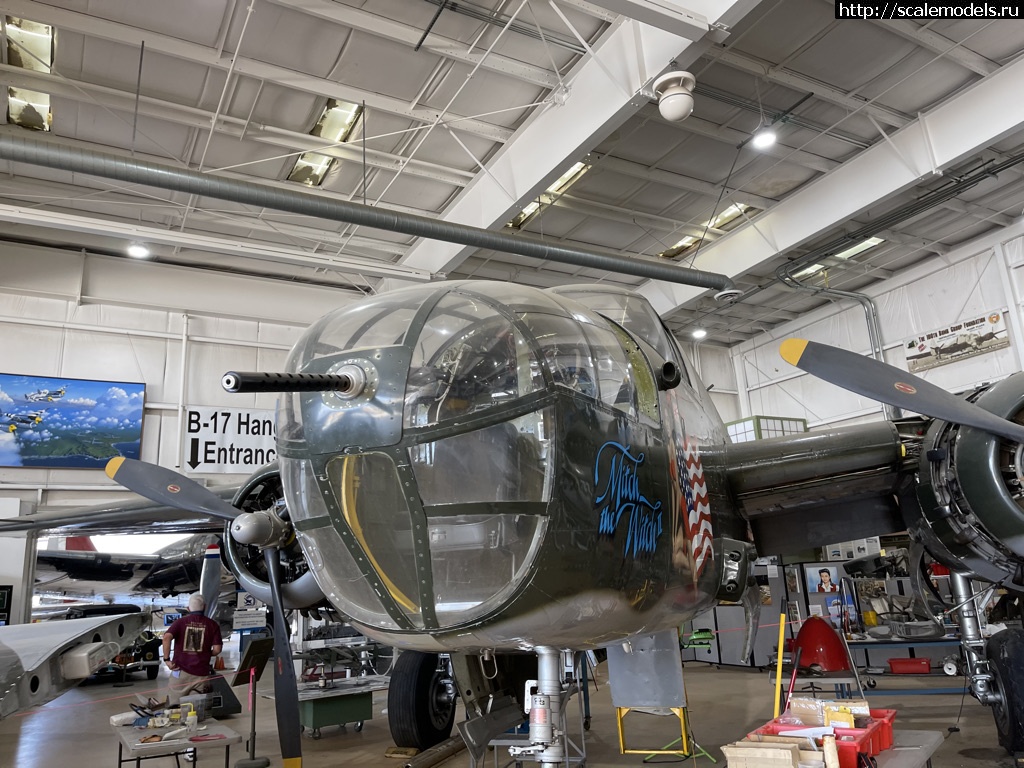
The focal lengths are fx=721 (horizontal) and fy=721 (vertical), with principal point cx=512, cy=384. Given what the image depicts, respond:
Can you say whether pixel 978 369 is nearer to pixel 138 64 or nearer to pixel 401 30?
pixel 401 30

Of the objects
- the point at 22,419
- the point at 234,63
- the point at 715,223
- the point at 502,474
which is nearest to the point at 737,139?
the point at 715,223

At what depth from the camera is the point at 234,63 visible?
9.52m

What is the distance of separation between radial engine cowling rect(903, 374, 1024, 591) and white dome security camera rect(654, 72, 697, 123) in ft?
15.6

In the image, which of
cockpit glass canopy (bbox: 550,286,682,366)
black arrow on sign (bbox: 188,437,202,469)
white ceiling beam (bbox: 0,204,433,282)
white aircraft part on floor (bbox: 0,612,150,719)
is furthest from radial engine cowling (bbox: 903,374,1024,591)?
black arrow on sign (bbox: 188,437,202,469)

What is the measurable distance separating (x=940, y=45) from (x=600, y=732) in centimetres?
1063

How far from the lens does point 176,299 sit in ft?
51.8

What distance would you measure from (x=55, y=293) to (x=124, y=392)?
7.82 feet

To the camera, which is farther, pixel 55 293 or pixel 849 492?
pixel 55 293

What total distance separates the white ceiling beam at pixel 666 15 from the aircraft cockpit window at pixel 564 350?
5.23m

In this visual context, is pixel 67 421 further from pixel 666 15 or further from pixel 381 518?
pixel 381 518

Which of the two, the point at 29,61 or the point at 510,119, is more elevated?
the point at 29,61

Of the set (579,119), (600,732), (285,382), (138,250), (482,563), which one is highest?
(138,250)

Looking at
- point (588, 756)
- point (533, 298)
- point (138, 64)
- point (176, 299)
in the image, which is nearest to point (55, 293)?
point (176, 299)

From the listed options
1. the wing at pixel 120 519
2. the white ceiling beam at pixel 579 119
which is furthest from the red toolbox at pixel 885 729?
the white ceiling beam at pixel 579 119
